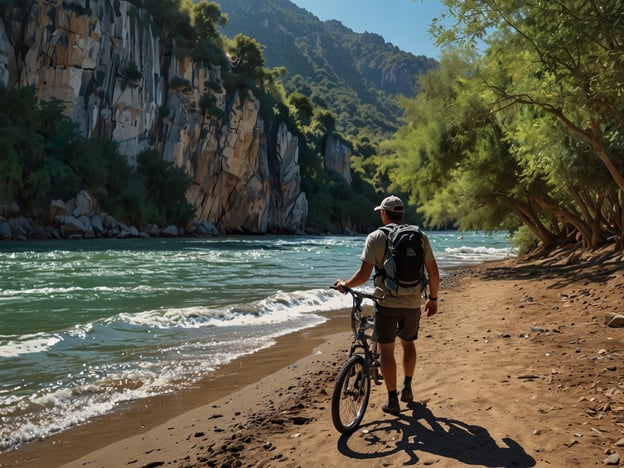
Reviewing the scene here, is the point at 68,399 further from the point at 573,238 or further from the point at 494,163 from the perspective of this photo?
the point at 573,238

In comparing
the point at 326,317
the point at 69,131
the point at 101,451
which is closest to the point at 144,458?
the point at 101,451

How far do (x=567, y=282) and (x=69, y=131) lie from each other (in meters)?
47.9

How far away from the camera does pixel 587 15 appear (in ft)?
20.9

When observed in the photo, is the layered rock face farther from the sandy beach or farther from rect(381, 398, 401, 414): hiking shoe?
rect(381, 398, 401, 414): hiking shoe

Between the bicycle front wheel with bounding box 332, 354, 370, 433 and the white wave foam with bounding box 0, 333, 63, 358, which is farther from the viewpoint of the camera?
the white wave foam with bounding box 0, 333, 63, 358

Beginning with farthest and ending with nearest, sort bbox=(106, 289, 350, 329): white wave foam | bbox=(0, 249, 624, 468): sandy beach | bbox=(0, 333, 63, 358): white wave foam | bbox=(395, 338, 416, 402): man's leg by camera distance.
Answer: bbox=(106, 289, 350, 329): white wave foam
bbox=(0, 333, 63, 358): white wave foam
bbox=(395, 338, 416, 402): man's leg
bbox=(0, 249, 624, 468): sandy beach

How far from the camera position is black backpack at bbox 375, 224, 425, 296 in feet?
13.3

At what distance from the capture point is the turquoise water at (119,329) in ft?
18.2

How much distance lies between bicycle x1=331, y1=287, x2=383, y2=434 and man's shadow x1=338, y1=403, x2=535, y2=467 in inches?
4.7

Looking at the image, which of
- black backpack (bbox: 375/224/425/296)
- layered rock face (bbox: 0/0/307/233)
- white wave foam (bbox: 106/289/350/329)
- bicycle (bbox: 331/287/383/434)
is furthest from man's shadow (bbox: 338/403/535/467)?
layered rock face (bbox: 0/0/307/233)

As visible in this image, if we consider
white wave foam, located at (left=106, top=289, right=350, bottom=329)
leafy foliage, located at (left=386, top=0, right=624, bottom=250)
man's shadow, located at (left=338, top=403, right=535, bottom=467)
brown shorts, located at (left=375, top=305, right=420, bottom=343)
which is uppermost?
leafy foliage, located at (left=386, top=0, right=624, bottom=250)

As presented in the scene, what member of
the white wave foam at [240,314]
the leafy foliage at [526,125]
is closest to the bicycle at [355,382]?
the leafy foliage at [526,125]

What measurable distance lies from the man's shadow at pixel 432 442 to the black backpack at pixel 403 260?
1.05 meters

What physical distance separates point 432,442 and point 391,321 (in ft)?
3.19
